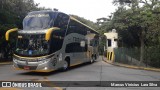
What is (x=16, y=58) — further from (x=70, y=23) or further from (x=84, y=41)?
(x=84, y=41)

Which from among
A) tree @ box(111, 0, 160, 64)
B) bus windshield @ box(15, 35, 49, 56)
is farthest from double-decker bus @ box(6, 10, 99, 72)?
tree @ box(111, 0, 160, 64)

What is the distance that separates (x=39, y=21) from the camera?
18219 millimetres

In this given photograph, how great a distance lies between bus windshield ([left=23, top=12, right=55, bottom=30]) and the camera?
59.1ft

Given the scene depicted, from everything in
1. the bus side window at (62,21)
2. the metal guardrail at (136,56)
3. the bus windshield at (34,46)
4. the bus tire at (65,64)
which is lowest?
the metal guardrail at (136,56)

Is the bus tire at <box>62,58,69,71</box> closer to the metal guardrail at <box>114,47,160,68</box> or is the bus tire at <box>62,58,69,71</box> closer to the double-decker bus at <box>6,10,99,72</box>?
the double-decker bus at <box>6,10,99,72</box>

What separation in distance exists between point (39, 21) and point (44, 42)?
1639 mm

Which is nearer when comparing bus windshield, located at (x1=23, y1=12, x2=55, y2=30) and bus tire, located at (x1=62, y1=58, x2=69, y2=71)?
bus windshield, located at (x1=23, y1=12, x2=55, y2=30)

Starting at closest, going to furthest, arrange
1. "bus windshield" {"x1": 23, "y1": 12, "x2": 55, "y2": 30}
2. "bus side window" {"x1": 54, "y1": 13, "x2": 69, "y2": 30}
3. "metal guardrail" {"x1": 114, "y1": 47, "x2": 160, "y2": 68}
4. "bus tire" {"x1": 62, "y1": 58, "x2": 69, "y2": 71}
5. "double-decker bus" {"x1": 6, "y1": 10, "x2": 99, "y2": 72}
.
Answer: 1. "double-decker bus" {"x1": 6, "y1": 10, "x2": 99, "y2": 72}
2. "bus windshield" {"x1": 23, "y1": 12, "x2": 55, "y2": 30}
3. "bus side window" {"x1": 54, "y1": 13, "x2": 69, "y2": 30}
4. "bus tire" {"x1": 62, "y1": 58, "x2": 69, "y2": 71}
5. "metal guardrail" {"x1": 114, "y1": 47, "x2": 160, "y2": 68}

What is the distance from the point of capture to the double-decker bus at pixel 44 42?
56.4 feet

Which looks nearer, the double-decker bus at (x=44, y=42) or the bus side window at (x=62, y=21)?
the double-decker bus at (x=44, y=42)

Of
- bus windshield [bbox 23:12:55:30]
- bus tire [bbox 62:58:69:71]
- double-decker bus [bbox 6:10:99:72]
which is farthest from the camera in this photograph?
bus tire [bbox 62:58:69:71]

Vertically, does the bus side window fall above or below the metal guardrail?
above

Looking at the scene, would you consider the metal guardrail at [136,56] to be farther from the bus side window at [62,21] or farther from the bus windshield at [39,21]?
the bus windshield at [39,21]

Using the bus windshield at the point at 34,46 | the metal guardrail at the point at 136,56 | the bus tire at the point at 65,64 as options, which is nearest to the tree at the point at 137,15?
the metal guardrail at the point at 136,56
